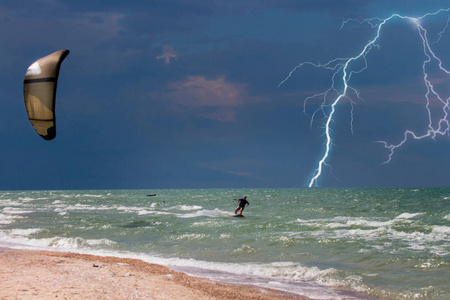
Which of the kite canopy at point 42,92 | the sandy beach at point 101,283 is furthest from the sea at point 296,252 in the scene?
the kite canopy at point 42,92

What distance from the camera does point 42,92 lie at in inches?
536

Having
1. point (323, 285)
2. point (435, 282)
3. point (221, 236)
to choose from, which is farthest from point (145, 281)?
point (221, 236)

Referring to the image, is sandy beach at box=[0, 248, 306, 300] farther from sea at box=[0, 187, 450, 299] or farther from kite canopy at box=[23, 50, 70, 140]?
kite canopy at box=[23, 50, 70, 140]

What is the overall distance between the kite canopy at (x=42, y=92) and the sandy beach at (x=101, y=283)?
4.47m

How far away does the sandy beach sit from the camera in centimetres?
712

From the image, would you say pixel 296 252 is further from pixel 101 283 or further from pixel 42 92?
pixel 42 92

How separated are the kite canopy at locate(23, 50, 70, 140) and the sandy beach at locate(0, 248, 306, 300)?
14.7 feet

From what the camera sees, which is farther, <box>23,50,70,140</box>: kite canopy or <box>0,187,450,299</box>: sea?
<box>23,50,70,140</box>: kite canopy

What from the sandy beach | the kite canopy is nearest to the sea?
the sandy beach

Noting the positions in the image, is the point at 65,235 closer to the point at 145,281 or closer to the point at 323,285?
the point at 145,281

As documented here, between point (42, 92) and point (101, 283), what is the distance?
7.72 metres

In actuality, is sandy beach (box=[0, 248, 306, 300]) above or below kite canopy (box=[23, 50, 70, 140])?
below

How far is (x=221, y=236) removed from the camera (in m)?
17.6

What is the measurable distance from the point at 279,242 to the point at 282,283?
5.69 metres
